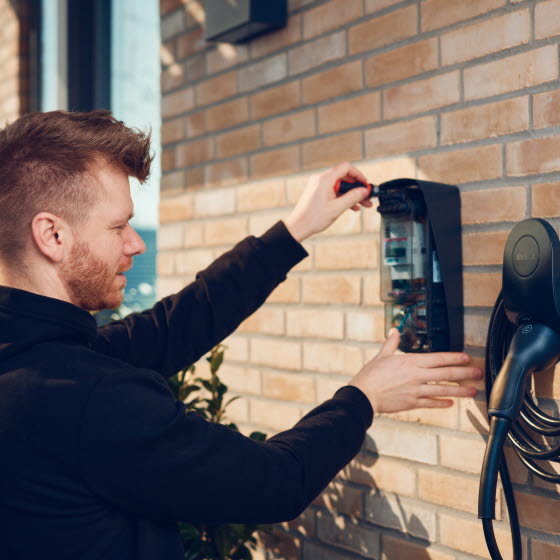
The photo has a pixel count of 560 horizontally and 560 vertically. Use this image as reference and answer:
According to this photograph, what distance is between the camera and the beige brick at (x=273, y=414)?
2.39 meters

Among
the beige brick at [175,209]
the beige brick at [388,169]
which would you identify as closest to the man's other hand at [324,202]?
the beige brick at [388,169]

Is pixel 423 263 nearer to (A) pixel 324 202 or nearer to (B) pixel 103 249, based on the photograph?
(A) pixel 324 202

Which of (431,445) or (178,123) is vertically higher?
(178,123)

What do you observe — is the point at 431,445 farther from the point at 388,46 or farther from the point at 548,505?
the point at 388,46

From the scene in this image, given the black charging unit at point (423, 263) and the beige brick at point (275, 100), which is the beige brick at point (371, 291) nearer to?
the black charging unit at point (423, 263)

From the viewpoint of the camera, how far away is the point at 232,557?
2324mm

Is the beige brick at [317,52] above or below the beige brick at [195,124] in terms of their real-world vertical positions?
above

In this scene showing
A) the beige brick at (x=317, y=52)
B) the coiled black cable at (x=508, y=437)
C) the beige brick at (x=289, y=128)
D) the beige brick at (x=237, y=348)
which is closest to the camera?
the coiled black cable at (x=508, y=437)

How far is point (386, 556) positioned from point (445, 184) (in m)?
1.01

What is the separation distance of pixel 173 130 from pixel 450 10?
1.35 metres

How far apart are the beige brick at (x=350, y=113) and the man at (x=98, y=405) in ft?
2.26

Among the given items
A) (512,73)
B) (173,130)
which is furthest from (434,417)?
(173,130)

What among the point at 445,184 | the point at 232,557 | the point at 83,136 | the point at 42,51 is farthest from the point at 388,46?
the point at 42,51

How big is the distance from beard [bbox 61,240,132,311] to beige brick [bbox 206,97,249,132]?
1112mm
